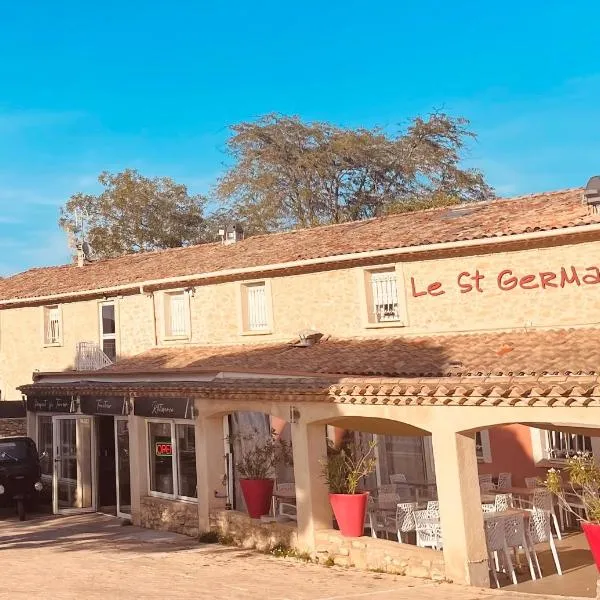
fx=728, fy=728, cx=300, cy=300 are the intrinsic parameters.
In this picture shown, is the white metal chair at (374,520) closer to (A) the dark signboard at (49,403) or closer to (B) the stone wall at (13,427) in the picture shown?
(A) the dark signboard at (49,403)

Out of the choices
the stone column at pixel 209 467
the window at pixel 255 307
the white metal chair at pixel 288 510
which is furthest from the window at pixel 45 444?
the white metal chair at pixel 288 510

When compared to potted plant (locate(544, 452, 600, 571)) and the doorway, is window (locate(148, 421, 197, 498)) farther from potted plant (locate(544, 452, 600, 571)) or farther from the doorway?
potted plant (locate(544, 452, 600, 571))

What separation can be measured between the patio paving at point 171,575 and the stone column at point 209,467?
777 millimetres

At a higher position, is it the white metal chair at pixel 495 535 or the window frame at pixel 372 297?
the window frame at pixel 372 297

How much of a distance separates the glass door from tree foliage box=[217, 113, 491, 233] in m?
22.4

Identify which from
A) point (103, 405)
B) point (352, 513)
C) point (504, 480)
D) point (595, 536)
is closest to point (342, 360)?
point (504, 480)

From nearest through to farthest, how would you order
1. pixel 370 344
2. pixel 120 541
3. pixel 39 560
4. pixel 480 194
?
1. pixel 39 560
2. pixel 120 541
3. pixel 370 344
4. pixel 480 194

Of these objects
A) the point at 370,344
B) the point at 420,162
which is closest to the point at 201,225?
the point at 420,162

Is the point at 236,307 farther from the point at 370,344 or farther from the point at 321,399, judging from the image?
the point at 321,399

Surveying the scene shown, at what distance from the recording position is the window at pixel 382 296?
18.0m

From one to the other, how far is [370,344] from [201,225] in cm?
2913

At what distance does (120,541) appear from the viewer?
15.3 metres

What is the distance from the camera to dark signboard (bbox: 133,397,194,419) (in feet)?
50.7

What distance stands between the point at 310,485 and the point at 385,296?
261 inches
